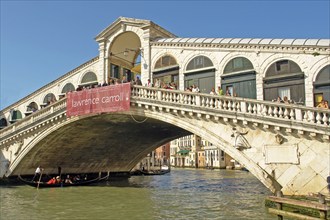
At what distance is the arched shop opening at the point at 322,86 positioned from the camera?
15.0 m

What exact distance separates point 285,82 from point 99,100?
9.58 m

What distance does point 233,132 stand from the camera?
46.9 ft

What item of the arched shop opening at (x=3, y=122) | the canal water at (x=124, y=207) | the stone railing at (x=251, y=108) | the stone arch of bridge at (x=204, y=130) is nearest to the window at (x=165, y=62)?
the stone railing at (x=251, y=108)

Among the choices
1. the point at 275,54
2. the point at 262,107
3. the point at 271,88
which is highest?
the point at 275,54

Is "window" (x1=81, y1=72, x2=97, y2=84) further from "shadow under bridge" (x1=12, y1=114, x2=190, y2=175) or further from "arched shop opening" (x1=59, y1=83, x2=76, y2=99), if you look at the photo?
"shadow under bridge" (x1=12, y1=114, x2=190, y2=175)

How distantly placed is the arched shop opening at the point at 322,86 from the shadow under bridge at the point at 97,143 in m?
8.56

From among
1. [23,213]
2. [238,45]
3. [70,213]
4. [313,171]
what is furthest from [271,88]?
[23,213]

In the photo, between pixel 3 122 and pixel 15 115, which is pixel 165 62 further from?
pixel 3 122

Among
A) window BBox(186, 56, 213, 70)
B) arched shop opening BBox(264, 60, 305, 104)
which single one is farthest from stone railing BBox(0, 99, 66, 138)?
arched shop opening BBox(264, 60, 305, 104)

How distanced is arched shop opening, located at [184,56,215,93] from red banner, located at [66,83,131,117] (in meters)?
3.51

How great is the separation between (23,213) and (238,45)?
1213cm

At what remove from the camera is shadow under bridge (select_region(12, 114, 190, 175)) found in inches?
861

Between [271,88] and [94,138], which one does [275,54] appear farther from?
[94,138]

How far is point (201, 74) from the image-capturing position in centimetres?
1875
